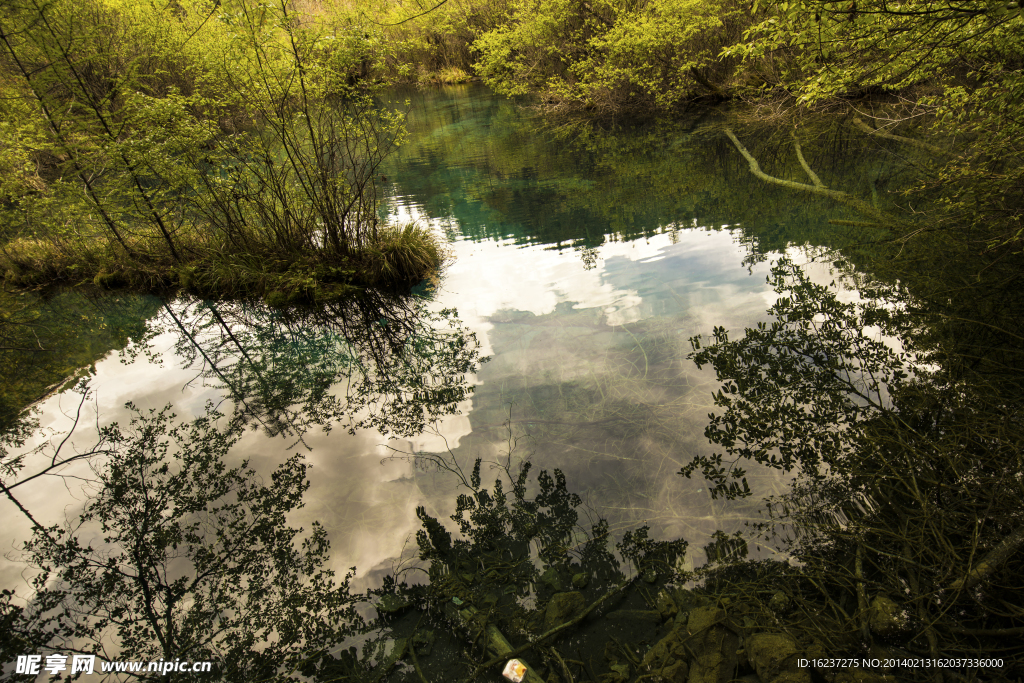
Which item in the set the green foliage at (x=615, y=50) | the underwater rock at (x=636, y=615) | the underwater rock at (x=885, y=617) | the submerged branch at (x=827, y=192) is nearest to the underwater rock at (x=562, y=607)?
the underwater rock at (x=636, y=615)

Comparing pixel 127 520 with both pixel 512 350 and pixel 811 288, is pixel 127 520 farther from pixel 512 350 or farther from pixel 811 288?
pixel 811 288

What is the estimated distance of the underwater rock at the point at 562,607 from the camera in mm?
3160

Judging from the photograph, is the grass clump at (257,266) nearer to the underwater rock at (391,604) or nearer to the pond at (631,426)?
the pond at (631,426)

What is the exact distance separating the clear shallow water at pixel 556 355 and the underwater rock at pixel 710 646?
2.07ft

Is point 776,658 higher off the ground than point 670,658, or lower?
higher

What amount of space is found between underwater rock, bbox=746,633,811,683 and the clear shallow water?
0.87m

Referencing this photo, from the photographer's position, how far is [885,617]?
8.50 ft

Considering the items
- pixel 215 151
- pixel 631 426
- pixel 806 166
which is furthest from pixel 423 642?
pixel 806 166

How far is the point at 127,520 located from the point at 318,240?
5645 millimetres

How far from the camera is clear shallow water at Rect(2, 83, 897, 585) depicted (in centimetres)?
430

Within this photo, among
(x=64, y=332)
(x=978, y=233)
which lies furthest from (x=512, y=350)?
(x=64, y=332)

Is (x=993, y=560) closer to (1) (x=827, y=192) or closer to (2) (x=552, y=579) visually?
(2) (x=552, y=579)

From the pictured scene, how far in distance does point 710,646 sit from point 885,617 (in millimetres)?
898

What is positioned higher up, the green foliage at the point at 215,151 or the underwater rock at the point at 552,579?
the green foliage at the point at 215,151
